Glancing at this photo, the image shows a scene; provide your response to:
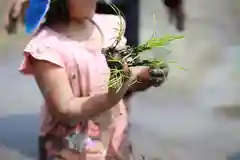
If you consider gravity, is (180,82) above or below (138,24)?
below

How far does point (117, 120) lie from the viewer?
2.44 feet

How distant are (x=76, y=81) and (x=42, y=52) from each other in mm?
58

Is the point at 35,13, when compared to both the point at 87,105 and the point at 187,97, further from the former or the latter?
the point at 187,97

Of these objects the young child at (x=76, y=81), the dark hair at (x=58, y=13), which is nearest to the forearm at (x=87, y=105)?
the young child at (x=76, y=81)

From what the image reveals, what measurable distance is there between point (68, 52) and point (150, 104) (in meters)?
0.32

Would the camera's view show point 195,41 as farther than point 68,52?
Yes

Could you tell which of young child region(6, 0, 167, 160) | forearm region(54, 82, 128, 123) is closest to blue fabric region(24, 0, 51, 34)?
young child region(6, 0, 167, 160)

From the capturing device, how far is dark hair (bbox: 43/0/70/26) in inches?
28.3

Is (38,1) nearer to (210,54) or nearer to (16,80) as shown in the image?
(16,80)

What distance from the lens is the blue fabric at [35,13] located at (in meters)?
0.71

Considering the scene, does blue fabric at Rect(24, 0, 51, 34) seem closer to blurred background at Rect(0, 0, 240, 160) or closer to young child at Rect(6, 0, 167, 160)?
young child at Rect(6, 0, 167, 160)

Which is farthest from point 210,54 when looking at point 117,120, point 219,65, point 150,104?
point 117,120

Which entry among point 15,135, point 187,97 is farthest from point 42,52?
point 187,97

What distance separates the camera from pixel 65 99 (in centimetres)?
68
